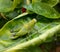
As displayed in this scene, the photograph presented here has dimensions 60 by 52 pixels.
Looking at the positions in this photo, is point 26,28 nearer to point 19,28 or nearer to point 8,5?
point 19,28

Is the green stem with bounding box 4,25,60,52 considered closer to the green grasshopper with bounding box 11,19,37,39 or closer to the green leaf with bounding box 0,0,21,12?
the green grasshopper with bounding box 11,19,37,39

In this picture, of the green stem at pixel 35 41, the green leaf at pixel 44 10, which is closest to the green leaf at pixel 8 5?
the green leaf at pixel 44 10

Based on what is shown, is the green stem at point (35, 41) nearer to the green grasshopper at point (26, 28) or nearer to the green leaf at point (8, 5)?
the green grasshopper at point (26, 28)

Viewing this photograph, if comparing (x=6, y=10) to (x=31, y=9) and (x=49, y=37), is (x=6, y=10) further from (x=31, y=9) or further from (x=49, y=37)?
(x=49, y=37)

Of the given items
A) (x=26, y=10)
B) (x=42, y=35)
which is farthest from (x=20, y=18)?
(x=42, y=35)

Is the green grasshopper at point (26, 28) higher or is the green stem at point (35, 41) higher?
the green grasshopper at point (26, 28)

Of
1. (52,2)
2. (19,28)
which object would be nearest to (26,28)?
(19,28)
